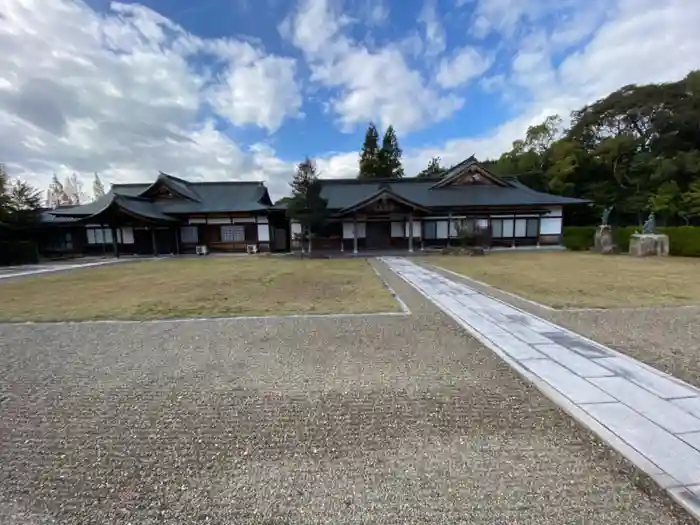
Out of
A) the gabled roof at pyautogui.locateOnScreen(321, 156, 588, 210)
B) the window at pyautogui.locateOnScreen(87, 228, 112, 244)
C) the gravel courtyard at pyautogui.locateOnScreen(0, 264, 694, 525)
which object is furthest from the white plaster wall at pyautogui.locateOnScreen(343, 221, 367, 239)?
the gravel courtyard at pyautogui.locateOnScreen(0, 264, 694, 525)

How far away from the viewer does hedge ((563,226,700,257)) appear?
1667 centimetres

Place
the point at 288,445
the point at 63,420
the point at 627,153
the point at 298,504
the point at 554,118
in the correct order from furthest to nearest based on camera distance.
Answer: the point at 554,118, the point at 627,153, the point at 63,420, the point at 288,445, the point at 298,504

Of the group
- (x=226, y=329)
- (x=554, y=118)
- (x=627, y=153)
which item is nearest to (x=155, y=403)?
(x=226, y=329)

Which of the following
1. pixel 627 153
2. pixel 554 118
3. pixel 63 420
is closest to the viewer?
pixel 63 420

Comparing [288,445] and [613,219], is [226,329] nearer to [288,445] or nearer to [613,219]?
[288,445]

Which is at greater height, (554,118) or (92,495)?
(554,118)

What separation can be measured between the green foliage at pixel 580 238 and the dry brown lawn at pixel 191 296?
15.4 meters

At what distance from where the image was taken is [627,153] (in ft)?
97.5

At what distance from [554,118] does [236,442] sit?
43.3 m

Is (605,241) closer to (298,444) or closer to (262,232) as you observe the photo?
(262,232)

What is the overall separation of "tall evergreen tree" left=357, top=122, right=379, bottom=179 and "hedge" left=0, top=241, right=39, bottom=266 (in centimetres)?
3237

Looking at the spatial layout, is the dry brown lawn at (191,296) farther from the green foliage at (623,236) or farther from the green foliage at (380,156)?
the green foliage at (380,156)

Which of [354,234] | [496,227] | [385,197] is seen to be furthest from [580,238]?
[354,234]

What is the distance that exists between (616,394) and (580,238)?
2111 cm
